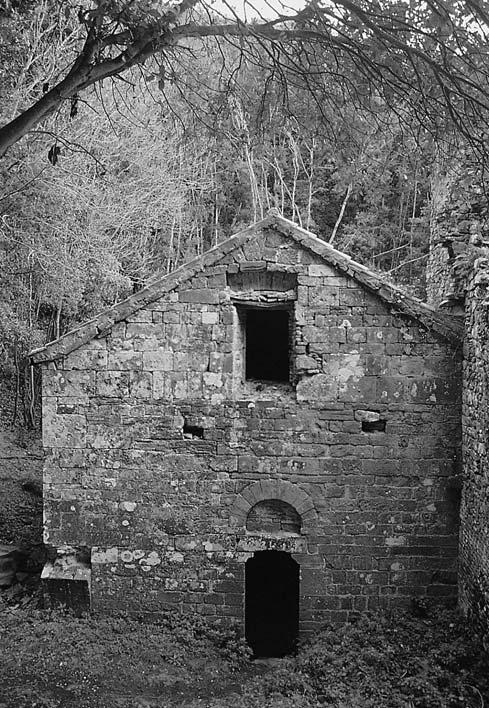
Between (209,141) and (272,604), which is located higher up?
(209,141)

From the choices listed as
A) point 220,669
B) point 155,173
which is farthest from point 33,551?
point 155,173

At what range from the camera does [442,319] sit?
7941 millimetres

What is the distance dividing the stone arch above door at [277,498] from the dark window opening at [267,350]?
231 centimetres

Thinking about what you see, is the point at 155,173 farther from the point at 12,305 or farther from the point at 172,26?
the point at 172,26

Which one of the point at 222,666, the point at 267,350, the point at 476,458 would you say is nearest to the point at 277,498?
the point at 222,666

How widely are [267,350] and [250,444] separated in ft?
8.26

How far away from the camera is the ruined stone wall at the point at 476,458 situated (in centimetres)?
701

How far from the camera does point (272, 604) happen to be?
9891 mm

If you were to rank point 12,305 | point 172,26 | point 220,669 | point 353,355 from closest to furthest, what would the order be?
1. point 172,26
2. point 220,669
3. point 353,355
4. point 12,305

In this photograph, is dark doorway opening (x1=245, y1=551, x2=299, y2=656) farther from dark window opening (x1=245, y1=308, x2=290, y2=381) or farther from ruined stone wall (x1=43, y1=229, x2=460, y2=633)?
dark window opening (x1=245, y1=308, x2=290, y2=381)

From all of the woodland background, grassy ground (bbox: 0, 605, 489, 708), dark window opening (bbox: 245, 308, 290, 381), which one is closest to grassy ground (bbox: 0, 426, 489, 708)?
grassy ground (bbox: 0, 605, 489, 708)

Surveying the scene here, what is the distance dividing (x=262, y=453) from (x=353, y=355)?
1.81 meters

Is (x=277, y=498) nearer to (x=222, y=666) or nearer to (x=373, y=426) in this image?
(x=373, y=426)

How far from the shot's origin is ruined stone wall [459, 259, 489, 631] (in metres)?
7.01
